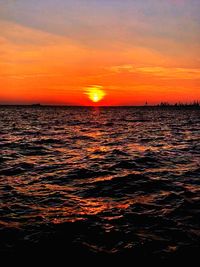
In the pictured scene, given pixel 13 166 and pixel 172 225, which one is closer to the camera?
pixel 172 225

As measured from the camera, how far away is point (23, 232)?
27.7 feet

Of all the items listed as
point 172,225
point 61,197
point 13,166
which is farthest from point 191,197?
point 13,166

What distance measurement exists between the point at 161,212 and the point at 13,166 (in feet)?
34.8

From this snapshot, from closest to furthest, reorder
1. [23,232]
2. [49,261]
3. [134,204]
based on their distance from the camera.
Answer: [49,261] < [23,232] < [134,204]

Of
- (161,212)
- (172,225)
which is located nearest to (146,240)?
(172,225)

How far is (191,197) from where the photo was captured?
1181 cm

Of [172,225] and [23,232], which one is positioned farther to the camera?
[172,225]

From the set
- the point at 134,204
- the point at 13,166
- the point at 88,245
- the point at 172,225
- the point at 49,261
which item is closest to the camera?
the point at 49,261

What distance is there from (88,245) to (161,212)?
11.3 feet

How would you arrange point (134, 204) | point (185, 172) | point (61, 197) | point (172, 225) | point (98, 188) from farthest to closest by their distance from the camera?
1. point (185, 172)
2. point (98, 188)
3. point (61, 197)
4. point (134, 204)
5. point (172, 225)

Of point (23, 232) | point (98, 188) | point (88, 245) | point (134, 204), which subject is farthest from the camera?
point (98, 188)

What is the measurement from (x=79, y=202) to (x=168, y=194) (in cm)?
385

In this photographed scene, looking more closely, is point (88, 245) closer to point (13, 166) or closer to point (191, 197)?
point (191, 197)

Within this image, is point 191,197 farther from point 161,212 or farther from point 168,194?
point 161,212
